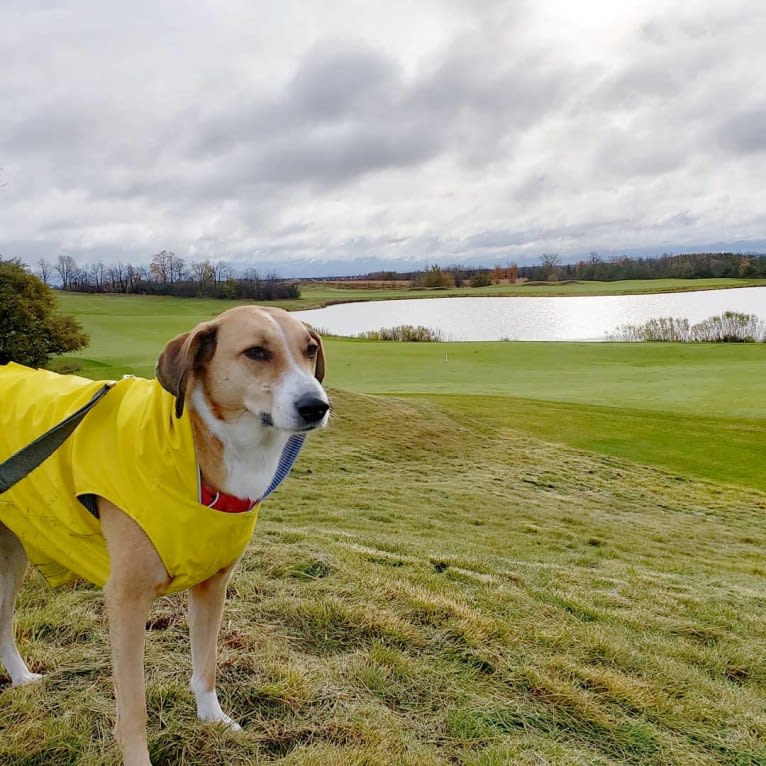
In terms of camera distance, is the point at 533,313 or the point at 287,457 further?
the point at 533,313

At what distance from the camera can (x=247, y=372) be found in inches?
99.3

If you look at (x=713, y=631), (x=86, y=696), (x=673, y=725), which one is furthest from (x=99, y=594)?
(x=713, y=631)

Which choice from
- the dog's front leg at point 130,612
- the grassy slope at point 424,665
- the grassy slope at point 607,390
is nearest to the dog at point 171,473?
the dog's front leg at point 130,612

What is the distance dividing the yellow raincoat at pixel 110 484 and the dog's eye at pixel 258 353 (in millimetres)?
354

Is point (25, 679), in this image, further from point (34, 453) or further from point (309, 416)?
point (309, 416)

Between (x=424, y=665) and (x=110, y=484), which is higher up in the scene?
(x=110, y=484)

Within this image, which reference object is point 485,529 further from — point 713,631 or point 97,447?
point 97,447

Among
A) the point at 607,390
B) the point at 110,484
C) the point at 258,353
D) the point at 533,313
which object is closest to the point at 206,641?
the point at 110,484

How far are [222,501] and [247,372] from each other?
1.77ft

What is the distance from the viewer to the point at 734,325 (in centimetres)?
4997

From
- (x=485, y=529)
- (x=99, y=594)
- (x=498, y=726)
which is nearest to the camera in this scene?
(x=498, y=726)

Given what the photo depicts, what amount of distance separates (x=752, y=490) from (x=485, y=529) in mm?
9903

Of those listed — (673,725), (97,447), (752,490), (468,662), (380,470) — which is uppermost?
(97,447)

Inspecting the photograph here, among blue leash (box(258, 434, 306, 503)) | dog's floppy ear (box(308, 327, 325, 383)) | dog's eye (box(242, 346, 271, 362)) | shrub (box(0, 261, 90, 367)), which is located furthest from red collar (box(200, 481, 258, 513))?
shrub (box(0, 261, 90, 367))
